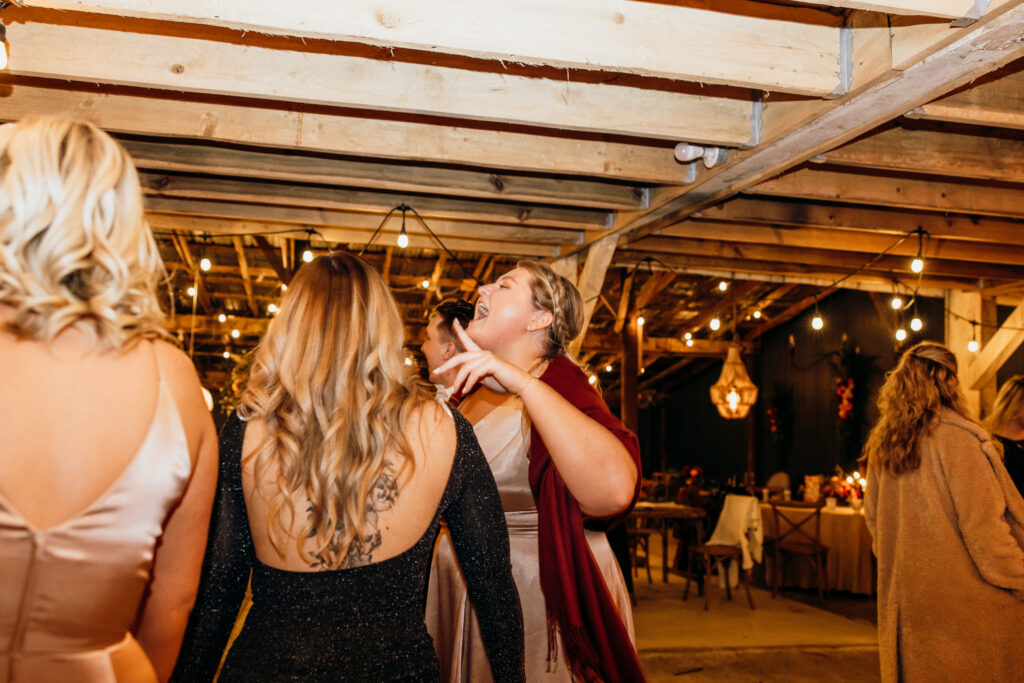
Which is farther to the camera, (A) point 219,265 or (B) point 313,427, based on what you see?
(A) point 219,265

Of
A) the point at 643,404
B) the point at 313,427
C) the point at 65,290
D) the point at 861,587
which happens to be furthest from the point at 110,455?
the point at 643,404

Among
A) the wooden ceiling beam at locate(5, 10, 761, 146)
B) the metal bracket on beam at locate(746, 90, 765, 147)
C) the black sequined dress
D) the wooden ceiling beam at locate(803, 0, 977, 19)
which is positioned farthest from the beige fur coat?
the black sequined dress

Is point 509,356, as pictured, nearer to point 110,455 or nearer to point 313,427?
point 313,427

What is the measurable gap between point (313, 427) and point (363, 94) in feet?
6.14

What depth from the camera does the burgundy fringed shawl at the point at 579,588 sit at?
1.93 meters

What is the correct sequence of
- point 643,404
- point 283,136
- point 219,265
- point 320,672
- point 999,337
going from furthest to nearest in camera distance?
point 643,404 → point 219,265 → point 999,337 → point 283,136 → point 320,672

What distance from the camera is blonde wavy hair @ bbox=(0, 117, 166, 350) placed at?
3.58ft

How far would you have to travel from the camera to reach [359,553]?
1449 millimetres

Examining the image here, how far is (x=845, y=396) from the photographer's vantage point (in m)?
10.7

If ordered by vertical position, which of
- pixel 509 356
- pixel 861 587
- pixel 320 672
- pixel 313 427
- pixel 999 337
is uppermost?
pixel 999 337

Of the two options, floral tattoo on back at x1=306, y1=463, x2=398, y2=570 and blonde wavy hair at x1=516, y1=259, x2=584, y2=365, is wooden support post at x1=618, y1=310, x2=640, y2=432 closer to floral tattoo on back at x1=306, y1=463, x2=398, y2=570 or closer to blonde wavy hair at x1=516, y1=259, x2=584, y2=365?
blonde wavy hair at x1=516, y1=259, x2=584, y2=365

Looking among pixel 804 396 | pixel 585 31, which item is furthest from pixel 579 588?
pixel 804 396

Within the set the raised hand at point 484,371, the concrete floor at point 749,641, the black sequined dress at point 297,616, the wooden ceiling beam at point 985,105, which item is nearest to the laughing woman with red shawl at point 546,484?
the raised hand at point 484,371

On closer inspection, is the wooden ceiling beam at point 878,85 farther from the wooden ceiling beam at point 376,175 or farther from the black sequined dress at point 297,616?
the black sequined dress at point 297,616
